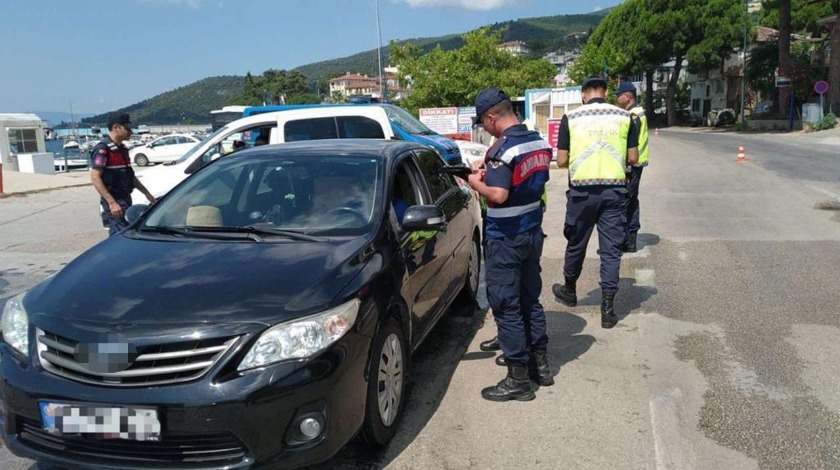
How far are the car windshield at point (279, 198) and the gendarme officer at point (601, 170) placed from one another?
182cm

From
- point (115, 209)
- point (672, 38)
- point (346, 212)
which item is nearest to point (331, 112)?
point (115, 209)

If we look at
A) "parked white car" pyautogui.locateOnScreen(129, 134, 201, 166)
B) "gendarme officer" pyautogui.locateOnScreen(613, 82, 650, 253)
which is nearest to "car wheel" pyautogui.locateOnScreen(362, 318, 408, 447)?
"gendarme officer" pyautogui.locateOnScreen(613, 82, 650, 253)

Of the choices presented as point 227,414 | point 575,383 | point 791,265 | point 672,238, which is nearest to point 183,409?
point 227,414

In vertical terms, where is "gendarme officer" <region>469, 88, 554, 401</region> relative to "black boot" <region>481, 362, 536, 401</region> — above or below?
above

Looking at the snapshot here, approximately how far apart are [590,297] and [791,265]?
2447 millimetres

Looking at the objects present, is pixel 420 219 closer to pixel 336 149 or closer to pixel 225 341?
pixel 336 149

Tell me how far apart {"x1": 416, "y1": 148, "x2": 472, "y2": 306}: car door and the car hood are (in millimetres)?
1445

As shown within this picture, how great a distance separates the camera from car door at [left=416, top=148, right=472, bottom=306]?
4.86m

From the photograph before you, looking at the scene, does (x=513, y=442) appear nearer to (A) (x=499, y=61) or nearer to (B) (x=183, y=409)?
(B) (x=183, y=409)

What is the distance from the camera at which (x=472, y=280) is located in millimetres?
5859

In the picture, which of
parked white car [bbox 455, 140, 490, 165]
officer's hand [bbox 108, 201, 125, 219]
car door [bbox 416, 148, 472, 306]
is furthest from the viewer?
parked white car [bbox 455, 140, 490, 165]

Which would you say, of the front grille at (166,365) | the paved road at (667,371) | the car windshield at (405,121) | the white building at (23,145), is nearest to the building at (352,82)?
the white building at (23,145)

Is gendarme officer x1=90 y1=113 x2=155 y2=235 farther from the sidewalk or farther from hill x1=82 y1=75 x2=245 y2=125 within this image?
hill x1=82 y1=75 x2=245 y2=125

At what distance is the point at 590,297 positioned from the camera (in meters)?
6.13
